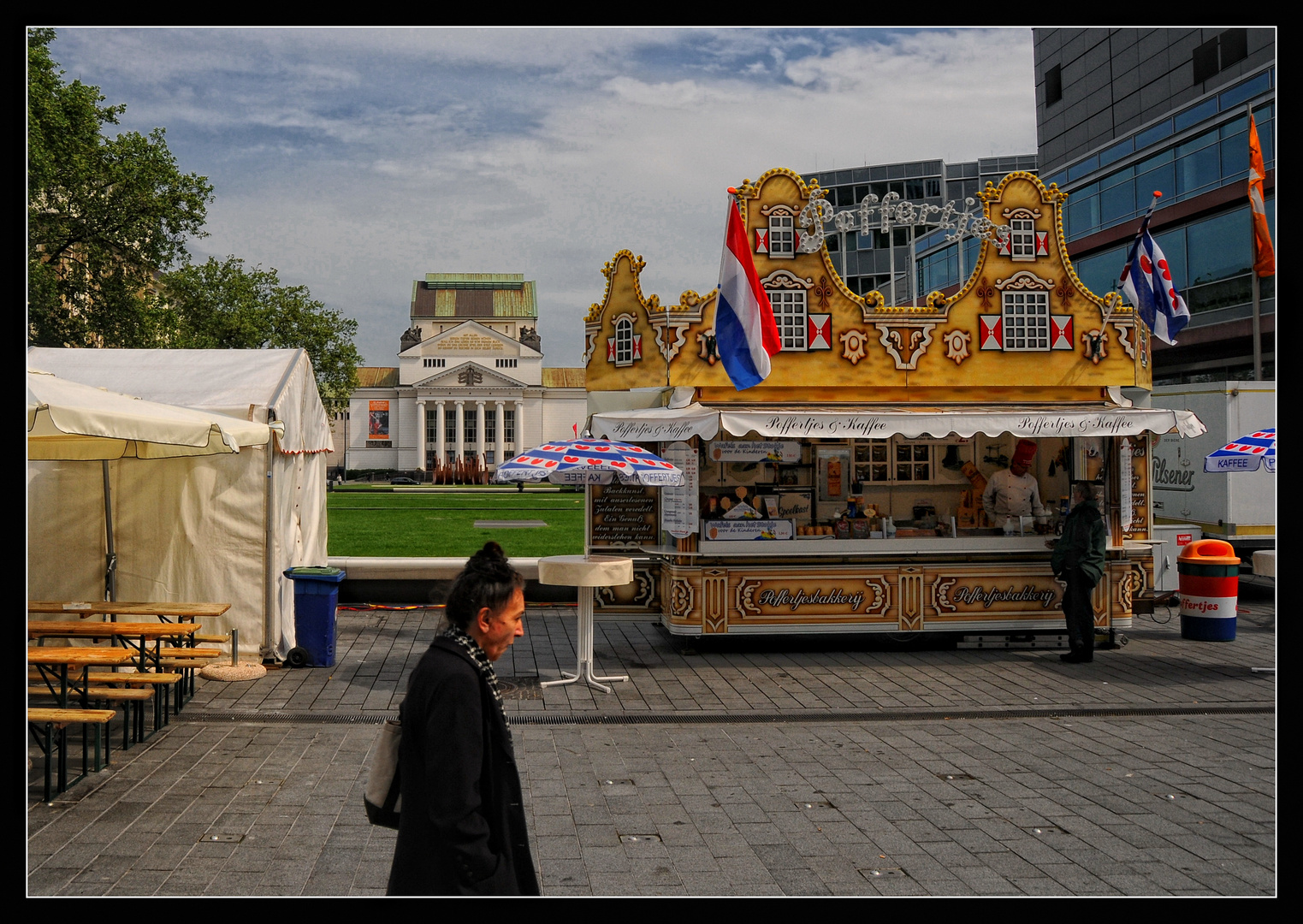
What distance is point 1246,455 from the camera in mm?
11297

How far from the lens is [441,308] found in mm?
112188

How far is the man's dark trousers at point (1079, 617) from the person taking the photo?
36.0ft

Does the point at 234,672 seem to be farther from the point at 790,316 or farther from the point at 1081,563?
the point at 1081,563

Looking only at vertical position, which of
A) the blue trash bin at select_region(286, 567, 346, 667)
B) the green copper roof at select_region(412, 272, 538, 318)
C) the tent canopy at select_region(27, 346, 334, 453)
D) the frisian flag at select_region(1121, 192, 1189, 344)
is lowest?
the blue trash bin at select_region(286, 567, 346, 667)

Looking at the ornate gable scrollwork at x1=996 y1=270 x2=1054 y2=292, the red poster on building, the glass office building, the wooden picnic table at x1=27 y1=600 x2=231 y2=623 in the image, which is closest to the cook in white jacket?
the ornate gable scrollwork at x1=996 y1=270 x2=1054 y2=292

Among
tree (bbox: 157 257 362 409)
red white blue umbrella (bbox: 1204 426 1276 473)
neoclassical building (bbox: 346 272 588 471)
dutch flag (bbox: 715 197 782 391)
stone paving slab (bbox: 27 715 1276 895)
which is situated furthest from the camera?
neoclassical building (bbox: 346 272 588 471)

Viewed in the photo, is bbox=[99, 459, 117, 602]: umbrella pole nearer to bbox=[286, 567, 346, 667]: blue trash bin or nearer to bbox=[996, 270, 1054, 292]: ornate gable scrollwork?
bbox=[286, 567, 346, 667]: blue trash bin

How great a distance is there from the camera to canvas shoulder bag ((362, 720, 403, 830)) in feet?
10.6

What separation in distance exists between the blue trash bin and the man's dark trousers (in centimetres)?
770

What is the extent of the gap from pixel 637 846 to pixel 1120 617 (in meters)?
8.56

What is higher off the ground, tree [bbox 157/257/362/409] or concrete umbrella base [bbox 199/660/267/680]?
tree [bbox 157/257/362/409]

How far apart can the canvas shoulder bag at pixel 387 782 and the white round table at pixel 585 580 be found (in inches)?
245
